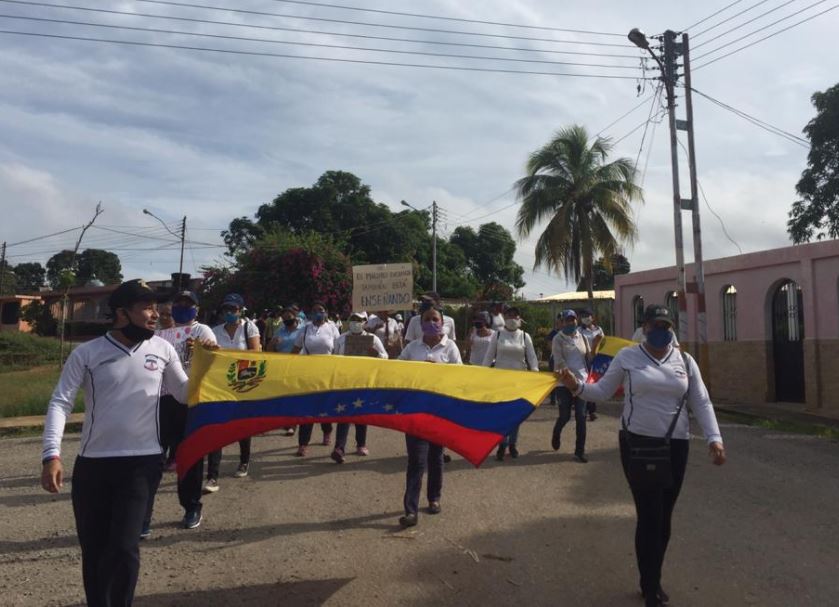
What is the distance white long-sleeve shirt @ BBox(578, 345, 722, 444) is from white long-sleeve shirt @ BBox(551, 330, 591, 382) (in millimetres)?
4341

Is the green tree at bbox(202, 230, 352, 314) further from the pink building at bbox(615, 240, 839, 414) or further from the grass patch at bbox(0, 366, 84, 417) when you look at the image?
the pink building at bbox(615, 240, 839, 414)

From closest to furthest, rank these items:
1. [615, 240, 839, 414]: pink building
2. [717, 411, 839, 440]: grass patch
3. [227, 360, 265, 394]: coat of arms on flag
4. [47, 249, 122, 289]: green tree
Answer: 1. [227, 360, 265, 394]: coat of arms on flag
2. [717, 411, 839, 440]: grass patch
3. [615, 240, 839, 414]: pink building
4. [47, 249, 122, 289]: green tree

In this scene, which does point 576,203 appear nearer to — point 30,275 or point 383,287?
point 383,287

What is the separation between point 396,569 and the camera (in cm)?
500

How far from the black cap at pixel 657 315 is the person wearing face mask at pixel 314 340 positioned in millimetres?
4934

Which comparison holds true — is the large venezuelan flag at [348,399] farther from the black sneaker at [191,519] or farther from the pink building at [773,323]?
the pink building at [773,323]

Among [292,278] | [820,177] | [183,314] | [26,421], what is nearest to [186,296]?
[183,314]

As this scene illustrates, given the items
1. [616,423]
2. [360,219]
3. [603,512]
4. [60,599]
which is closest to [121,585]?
[60,599]

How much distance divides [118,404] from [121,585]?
89 cm

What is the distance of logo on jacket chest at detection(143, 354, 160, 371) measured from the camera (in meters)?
3.94

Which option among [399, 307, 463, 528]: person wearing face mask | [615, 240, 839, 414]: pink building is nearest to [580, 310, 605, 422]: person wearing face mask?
[399, 307, 463, 528]: person wearing face mask

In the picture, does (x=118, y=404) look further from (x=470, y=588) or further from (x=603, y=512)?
(x=603, y=512)

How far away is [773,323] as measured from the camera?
17219 millimetres

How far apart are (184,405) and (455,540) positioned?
228 cm
